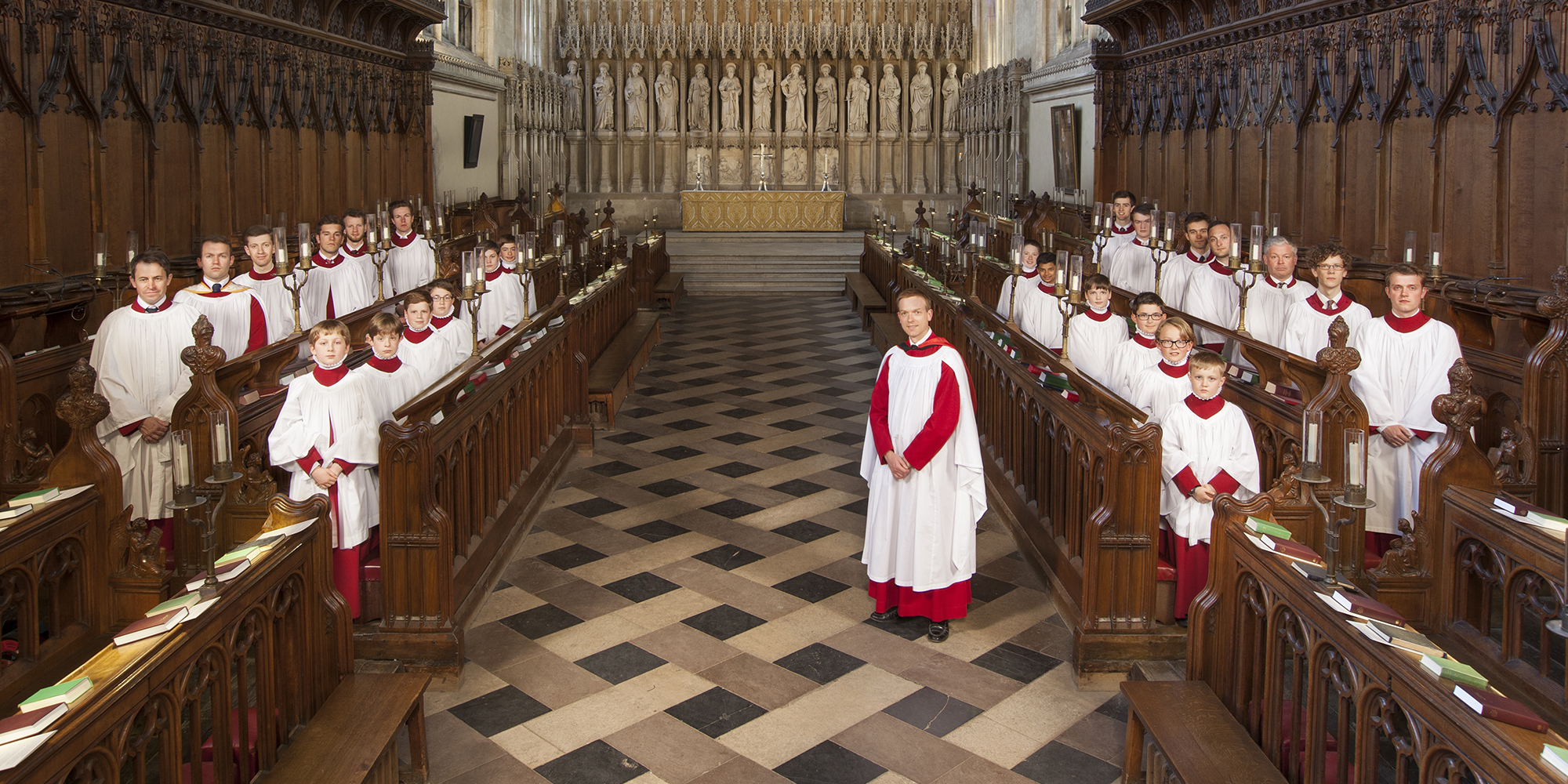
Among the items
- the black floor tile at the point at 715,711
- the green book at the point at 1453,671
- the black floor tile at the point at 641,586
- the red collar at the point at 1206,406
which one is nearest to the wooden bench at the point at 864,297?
the black floor tile at the point at 641,586

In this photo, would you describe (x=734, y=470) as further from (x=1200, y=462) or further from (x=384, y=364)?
(x=1200, y=462)

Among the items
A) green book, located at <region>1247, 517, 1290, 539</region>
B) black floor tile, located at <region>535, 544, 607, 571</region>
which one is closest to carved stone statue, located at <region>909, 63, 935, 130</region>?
black floor tile, located at <region>535, 544, 607, 571</region>

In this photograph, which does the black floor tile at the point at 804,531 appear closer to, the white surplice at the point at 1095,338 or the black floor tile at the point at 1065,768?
the white surplice at the point at 1095,338

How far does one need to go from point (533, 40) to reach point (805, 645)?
64.9 feet

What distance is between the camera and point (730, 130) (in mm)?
25000

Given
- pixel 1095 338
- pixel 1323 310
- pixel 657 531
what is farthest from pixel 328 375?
pixel 1323 310

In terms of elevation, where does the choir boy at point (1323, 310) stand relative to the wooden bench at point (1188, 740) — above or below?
above

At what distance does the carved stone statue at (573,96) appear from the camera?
24.4 meters

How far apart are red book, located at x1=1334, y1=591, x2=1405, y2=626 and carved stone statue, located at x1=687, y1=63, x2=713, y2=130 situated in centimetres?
2304

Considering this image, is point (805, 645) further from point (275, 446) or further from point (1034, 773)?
point (275, 446)

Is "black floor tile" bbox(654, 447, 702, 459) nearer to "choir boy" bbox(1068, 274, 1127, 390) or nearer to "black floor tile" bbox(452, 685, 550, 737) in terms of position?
"choir boy" bbox(1068, 274, 1127, 390)

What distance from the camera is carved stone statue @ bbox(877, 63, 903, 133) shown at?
24812 mm

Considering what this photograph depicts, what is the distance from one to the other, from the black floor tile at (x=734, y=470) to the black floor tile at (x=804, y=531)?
1.18 meters

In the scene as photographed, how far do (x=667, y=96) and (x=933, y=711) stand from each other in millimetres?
21777
